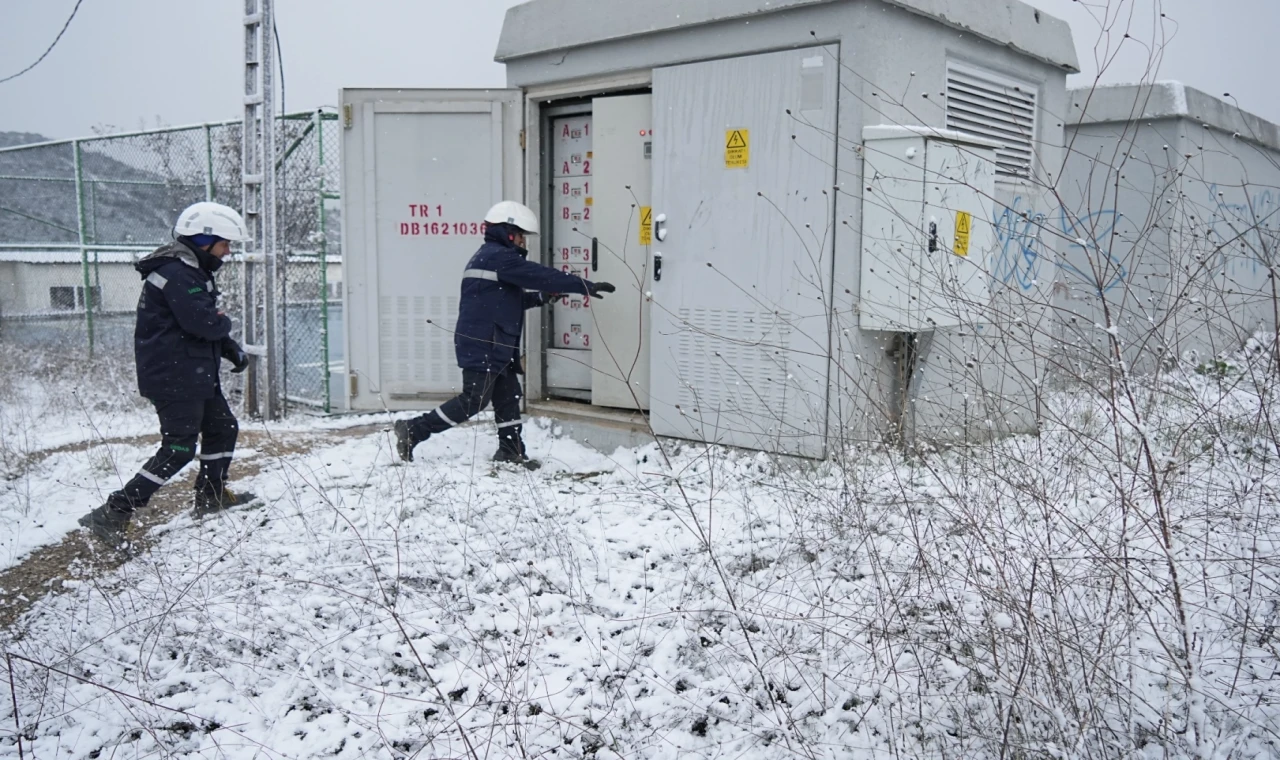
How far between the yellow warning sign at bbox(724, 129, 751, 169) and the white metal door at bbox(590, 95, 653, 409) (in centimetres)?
79

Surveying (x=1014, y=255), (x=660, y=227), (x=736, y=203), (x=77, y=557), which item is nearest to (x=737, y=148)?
(x=736, y=203)

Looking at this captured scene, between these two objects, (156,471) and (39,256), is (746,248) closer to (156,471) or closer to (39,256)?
(156,471)

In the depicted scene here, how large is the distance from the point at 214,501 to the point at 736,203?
3.54m

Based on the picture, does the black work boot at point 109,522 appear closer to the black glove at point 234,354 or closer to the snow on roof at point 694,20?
the black glove at point 234,354

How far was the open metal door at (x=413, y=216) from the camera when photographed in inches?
280

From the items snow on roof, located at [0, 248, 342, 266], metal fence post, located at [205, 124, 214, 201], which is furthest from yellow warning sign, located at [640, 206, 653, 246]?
snow on roof, located at [0, 248, 342, 266]

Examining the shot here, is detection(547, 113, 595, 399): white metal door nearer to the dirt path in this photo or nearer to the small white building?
the small white building

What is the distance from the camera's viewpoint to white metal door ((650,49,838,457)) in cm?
566

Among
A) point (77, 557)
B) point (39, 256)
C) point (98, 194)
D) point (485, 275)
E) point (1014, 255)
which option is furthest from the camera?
point (39, 256)

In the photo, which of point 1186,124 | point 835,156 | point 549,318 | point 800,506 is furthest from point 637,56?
point 1186,124

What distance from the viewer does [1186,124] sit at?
9.57m

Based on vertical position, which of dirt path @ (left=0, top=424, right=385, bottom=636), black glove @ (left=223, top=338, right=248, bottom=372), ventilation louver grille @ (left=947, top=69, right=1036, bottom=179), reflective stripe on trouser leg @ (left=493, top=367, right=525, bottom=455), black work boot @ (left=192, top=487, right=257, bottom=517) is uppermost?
ventilation louver grille @ (left=947, top=69, right=1036, bottom=179)

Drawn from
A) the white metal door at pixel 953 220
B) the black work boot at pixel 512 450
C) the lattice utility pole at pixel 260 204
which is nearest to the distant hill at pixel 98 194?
the lattice utility pole at pixel 260 204

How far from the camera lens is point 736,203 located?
5980 millimetres
